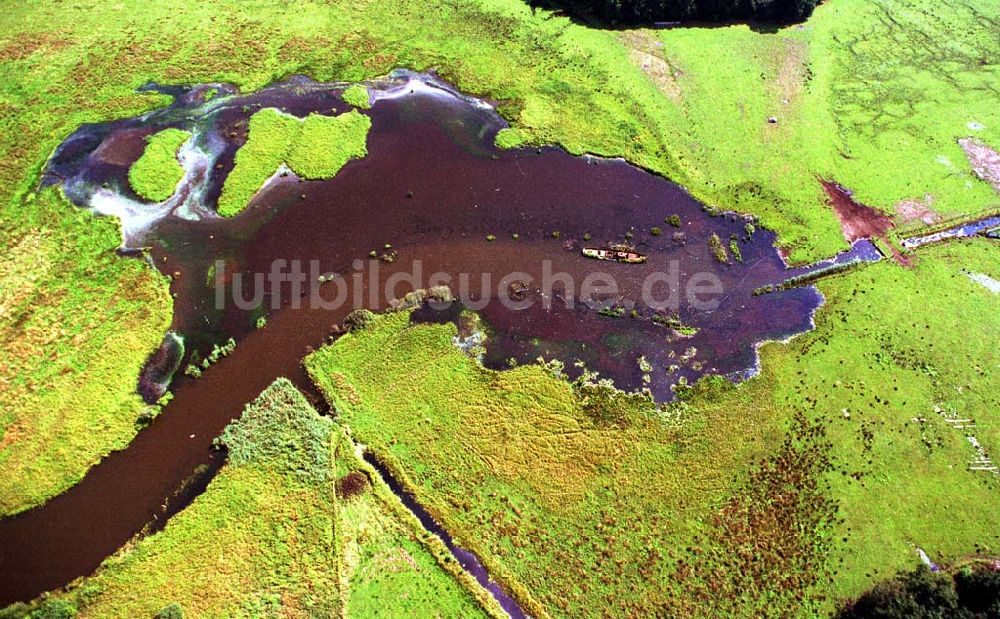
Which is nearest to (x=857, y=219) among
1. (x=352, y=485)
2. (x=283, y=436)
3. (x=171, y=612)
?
(x=352, y=485)

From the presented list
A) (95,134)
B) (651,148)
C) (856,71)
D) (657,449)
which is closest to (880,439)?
(657,449)

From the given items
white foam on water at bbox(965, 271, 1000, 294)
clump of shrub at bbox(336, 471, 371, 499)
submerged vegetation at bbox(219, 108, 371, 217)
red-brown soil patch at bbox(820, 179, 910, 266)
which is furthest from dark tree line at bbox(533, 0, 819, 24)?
clump of shrub at bbox(336, 471, 371, 499)

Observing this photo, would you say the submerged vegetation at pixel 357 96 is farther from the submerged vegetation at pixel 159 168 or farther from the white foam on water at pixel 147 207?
the white foam on water at pixel 147 207

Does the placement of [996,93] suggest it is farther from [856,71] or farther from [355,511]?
[355,511]

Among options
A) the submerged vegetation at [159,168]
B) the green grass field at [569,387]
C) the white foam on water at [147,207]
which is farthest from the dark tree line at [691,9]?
the white foam on water at [147,207]

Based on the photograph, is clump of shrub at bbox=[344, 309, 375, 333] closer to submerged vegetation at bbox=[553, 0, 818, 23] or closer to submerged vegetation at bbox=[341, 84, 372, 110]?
submerged vegetation at bbox=[341, 84, 372, 110]
